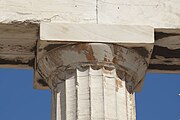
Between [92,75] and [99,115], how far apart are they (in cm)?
71

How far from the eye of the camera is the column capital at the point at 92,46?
432 inches

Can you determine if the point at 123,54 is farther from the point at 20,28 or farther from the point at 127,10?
the point at 20,28

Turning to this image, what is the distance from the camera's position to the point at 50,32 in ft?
35.9

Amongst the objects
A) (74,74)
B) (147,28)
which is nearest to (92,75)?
(74,74)

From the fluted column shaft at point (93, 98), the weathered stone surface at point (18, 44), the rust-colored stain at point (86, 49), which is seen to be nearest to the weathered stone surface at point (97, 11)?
the weathered stone surface at point (18, 44)

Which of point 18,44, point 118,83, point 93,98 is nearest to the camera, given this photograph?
point 93,98

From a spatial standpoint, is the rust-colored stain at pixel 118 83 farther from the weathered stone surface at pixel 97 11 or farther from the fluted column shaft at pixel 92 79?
the weathered stone surface at pixel 97 11

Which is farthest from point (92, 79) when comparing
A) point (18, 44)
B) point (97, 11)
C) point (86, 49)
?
point (18, 44)

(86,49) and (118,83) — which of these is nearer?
(86,49)

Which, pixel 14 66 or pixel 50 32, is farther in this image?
pixel 14 66

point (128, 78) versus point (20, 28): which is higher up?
point (20, 28)

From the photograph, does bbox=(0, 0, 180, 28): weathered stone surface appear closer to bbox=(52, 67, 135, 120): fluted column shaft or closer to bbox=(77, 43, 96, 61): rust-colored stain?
bbox=(77, 43, 96, 61): rust-colored stain

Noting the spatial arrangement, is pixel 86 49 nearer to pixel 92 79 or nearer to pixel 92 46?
pixel 92 46

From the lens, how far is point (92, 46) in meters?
11.0
